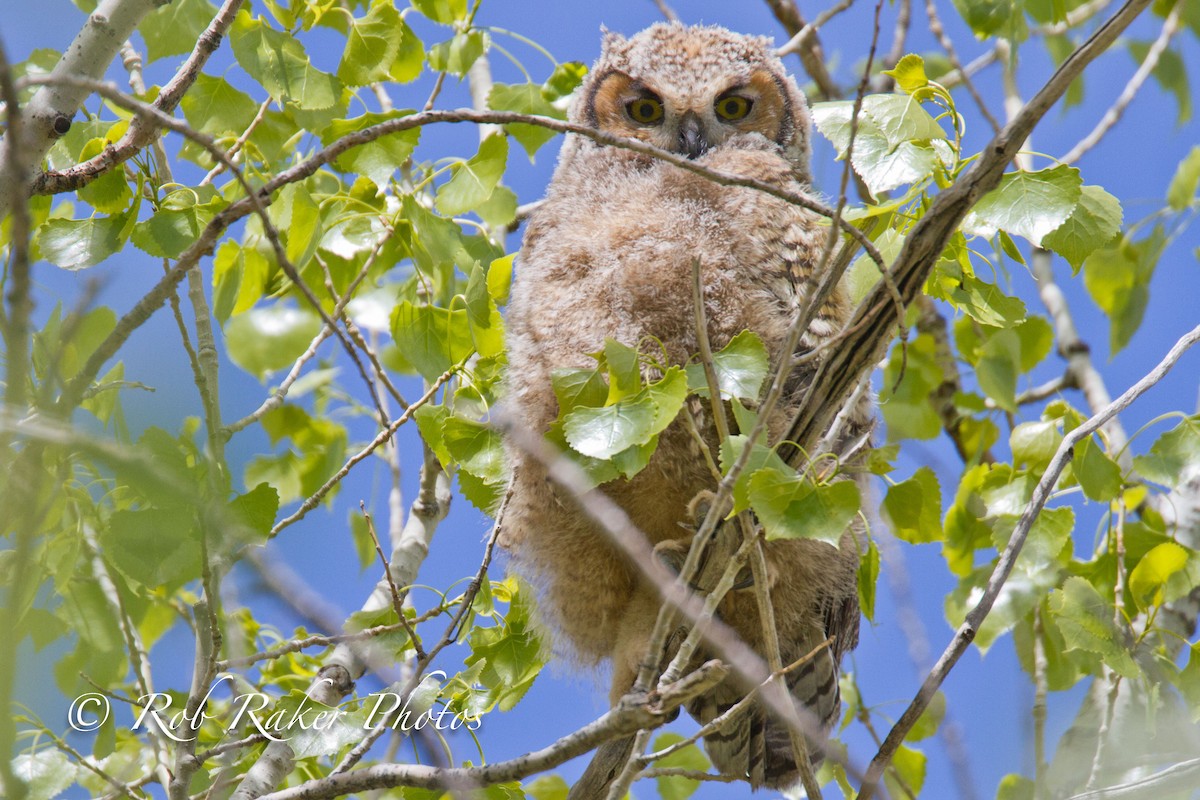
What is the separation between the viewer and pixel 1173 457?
221 cm

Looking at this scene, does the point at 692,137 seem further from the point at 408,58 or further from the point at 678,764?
the point at 678,764

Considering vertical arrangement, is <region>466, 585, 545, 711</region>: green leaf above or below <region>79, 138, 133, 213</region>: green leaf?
below

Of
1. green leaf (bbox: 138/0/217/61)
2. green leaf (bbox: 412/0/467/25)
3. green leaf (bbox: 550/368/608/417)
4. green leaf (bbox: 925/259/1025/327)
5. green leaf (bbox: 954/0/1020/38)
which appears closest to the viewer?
green leaf (bbox: 550/368/608/417)

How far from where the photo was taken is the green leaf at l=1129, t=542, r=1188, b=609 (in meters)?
2.31

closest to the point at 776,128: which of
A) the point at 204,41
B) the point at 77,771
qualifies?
the point at 204,41

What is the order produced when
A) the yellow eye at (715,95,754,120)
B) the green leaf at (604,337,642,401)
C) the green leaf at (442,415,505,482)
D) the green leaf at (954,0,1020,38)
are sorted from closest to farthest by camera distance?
the green leaf at (604,337,642,401) < the green leaf at (442,415,505,482) < the green leaf at (954,0,1020,38) < the yellow eye at (715,95,754,120)

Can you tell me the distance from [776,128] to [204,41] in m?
1.52

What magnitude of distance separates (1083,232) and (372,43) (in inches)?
57.0

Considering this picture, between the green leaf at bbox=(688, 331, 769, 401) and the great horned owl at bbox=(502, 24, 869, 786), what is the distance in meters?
0.29

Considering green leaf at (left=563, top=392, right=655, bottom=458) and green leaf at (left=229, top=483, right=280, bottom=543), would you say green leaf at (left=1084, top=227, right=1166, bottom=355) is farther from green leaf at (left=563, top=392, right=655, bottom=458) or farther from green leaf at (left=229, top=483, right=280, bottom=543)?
green leaf at (left=229, top=483, right=280, bottom=543)

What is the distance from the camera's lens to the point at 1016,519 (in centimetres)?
234

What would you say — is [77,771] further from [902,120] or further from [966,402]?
[966,402]

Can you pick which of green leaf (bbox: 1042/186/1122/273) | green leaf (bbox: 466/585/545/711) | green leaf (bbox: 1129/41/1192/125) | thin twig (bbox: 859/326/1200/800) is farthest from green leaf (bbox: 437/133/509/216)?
green leaf (bbox: 1129/41/1192/125)

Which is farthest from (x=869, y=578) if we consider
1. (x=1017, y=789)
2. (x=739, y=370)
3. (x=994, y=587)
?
(x=739, y=370)
